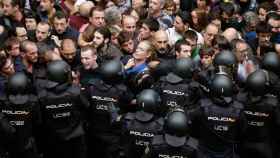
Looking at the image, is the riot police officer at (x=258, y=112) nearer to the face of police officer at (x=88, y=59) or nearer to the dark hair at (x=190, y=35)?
the dark hair at (x=190, y=35)

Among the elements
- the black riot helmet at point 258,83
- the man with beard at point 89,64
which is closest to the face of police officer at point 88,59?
the man with beard at point 89,64

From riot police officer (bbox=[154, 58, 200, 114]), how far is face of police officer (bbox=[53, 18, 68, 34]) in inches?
106

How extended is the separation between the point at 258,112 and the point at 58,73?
2661 millimetres

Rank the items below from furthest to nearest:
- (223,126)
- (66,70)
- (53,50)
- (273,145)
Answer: (53,50) < (273,145) < (66,70) < (223,126)

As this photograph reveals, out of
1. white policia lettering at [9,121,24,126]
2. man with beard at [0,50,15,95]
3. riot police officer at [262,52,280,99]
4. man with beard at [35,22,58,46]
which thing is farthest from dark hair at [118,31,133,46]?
white policia lettering at [9,121,24,126]

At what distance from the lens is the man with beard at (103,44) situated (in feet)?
28.7

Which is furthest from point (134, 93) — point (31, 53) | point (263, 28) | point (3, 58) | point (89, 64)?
point (263, 28)

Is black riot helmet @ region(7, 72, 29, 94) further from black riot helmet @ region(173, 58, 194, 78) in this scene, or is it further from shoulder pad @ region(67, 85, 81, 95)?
black riot helmet @ region(173, 58, 194, 78)

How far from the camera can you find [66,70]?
737 cm

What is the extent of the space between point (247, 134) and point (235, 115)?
0.75 metres

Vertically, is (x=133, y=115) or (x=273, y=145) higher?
(x=133, y=115)

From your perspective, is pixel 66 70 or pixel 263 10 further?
pixel 263 10

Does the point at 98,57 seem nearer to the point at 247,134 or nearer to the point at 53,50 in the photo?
the point at 53,50

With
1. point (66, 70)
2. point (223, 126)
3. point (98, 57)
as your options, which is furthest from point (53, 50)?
point (223, 126)
